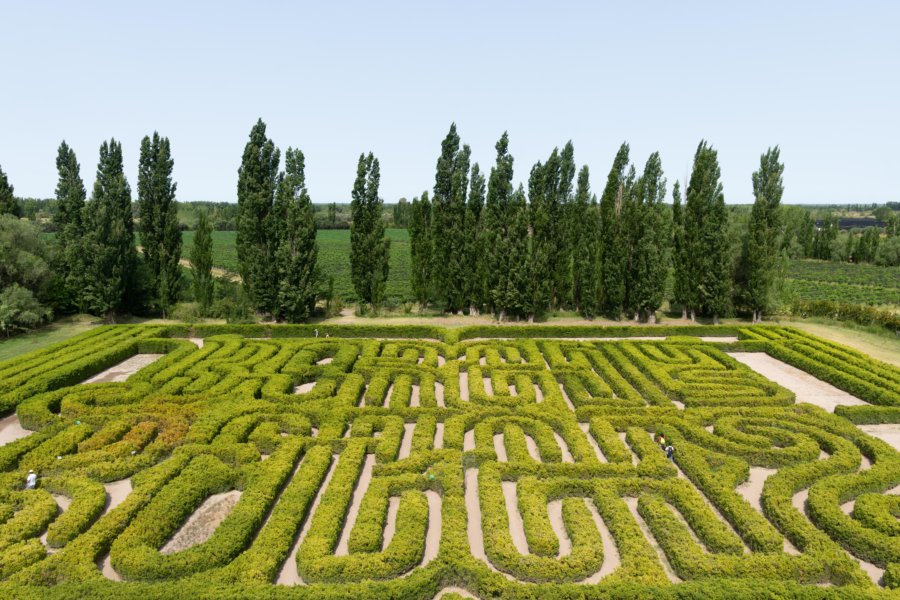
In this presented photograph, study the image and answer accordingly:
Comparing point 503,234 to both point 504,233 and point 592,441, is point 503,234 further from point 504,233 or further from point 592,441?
point 592,441

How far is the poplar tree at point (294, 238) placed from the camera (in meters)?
35.8

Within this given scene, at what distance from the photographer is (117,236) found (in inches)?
1420

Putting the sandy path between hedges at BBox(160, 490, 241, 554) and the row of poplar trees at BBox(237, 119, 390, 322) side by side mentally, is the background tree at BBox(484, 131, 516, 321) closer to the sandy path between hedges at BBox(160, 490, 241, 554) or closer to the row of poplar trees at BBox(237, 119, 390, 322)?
the row of poplar trees at BBox(237, 119, 390, 322)

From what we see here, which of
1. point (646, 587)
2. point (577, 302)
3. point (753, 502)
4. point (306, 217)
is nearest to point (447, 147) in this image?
point (306, 217)

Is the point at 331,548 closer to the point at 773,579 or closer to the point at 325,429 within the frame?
the point at 325,429

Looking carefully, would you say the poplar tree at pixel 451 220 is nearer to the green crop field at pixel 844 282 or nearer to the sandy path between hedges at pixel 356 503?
the sandy path between hedges at pixel 356 503

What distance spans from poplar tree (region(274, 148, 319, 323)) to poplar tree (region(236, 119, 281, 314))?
0.66 metres

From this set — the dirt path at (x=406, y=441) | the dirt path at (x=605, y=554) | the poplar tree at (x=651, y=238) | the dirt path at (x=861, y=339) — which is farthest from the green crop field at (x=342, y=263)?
the dirt path at (x=605, y=554)

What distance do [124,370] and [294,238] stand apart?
13785 mm

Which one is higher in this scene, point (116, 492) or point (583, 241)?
Answer: point (583, 241)

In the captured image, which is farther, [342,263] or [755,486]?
[342,263]

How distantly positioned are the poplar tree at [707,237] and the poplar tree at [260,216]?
99.0ft

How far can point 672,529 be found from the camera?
511 inches

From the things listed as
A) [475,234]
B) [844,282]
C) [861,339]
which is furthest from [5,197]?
[844,282]
